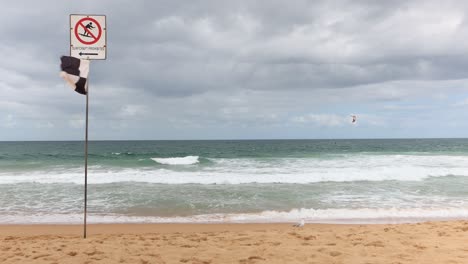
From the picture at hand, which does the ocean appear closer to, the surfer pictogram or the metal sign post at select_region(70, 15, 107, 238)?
the metal sign post at select_region(70, 15, 107, 238)

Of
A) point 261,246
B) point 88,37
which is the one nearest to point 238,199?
point 261,246

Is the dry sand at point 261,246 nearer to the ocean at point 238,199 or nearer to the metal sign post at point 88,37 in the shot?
the metal sign post at point 88,37

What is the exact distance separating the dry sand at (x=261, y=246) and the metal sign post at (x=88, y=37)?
1.19 m

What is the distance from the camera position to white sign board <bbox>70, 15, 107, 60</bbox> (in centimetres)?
Answer: 583

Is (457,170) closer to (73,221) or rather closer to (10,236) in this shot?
(73,221)

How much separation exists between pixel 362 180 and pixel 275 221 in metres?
10.0

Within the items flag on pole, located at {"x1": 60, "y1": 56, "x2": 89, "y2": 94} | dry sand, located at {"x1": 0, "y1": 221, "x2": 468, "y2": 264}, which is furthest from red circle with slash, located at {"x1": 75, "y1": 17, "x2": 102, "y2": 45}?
dry sand, located at {"x1": 0, "y1": 221, "x2": 468, "y2": 264}

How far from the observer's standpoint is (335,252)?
17.7 ft

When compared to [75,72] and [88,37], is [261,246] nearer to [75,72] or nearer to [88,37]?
[75,72]

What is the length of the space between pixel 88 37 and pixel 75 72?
668 millimetres

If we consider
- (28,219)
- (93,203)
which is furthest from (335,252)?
(93,203)

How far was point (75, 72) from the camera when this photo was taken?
576cm

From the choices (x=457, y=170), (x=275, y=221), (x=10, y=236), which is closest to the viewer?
(x=10, y=236)

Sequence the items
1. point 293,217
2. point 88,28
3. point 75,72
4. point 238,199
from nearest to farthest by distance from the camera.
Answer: point 75,72, point 88,28, point 293,217, point 238,199
